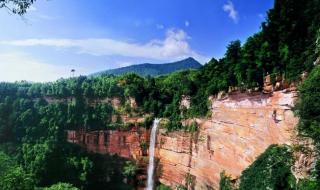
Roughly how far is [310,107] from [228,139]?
1170 centimetres

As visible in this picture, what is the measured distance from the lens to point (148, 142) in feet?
154

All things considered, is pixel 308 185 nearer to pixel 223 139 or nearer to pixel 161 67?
pixel 223 139

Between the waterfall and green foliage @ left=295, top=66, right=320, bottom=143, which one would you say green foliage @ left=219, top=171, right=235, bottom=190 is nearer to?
green foliage @ left=295, top=66, right=320, bottom=143

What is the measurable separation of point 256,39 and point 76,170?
1119 inches

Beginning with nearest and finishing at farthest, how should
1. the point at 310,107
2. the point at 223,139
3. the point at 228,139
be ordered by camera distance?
the point at 310,107 → the point at 228,139 → the point at 223,139

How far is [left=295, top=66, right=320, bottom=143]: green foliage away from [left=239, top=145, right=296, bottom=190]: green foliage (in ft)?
9.05

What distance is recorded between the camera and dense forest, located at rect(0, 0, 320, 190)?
24500 millimetres

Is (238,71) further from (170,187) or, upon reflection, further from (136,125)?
(136,125)

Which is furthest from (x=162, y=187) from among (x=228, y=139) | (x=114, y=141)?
(x=228, y=139)

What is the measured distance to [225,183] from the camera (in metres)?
31.5

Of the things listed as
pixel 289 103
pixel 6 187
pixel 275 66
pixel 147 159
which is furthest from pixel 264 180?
pixel 147 159

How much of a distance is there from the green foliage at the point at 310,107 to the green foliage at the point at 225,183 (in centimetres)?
997

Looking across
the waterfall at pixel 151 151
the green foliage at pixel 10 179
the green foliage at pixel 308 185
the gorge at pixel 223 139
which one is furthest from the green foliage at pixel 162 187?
the green foliage at pixel 308 185

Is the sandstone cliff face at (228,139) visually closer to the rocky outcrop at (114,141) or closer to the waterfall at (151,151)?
the waterfall at (151,151)
